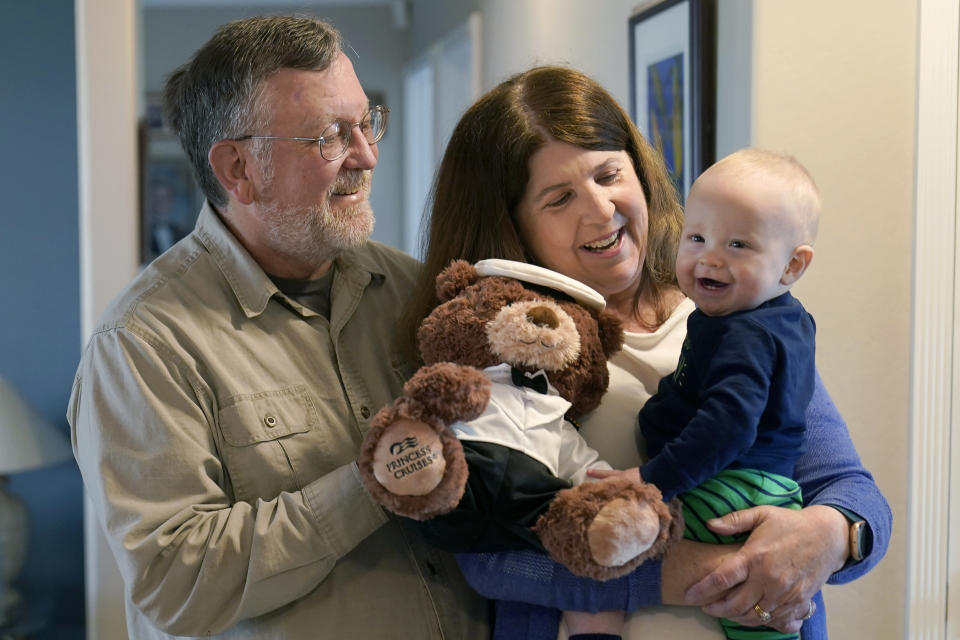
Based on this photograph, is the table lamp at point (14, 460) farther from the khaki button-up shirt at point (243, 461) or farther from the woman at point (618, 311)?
the woman at point (618, 311)

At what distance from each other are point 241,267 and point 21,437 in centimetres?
174

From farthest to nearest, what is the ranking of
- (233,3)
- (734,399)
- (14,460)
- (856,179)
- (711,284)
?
1. (233,3)
2. (14,460)
3. (856,179)
4. (711,284)
5. (734,399)

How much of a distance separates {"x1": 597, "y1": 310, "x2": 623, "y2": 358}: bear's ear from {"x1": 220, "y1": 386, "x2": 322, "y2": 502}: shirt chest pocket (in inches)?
18.4

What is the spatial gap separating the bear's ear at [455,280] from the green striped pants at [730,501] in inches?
15.9

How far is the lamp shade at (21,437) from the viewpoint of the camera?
283cm

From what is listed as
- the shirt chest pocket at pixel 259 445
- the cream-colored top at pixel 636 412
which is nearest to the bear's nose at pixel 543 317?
the cream-colored top at pixel 636 412

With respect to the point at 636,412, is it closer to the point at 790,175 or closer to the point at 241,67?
the point at 790,175

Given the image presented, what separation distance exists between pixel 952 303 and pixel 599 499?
4.47 ft

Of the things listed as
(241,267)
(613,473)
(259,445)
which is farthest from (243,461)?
(613,473)

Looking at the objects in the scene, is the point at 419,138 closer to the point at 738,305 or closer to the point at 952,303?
the point at 952,303

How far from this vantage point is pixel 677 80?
2.47 metres

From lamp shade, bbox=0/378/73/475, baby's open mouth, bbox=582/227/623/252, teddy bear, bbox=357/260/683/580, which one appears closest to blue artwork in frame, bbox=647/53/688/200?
baby's open mouth, bbox=582/227/623/252

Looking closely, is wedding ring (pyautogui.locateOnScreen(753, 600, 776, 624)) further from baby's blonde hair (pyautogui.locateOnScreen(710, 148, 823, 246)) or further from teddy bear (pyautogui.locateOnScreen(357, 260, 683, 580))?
baby's blonde hair (pyautogui.locateOnScreen(710, 148, 823, 246))

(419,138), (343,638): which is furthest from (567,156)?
(419,138)
